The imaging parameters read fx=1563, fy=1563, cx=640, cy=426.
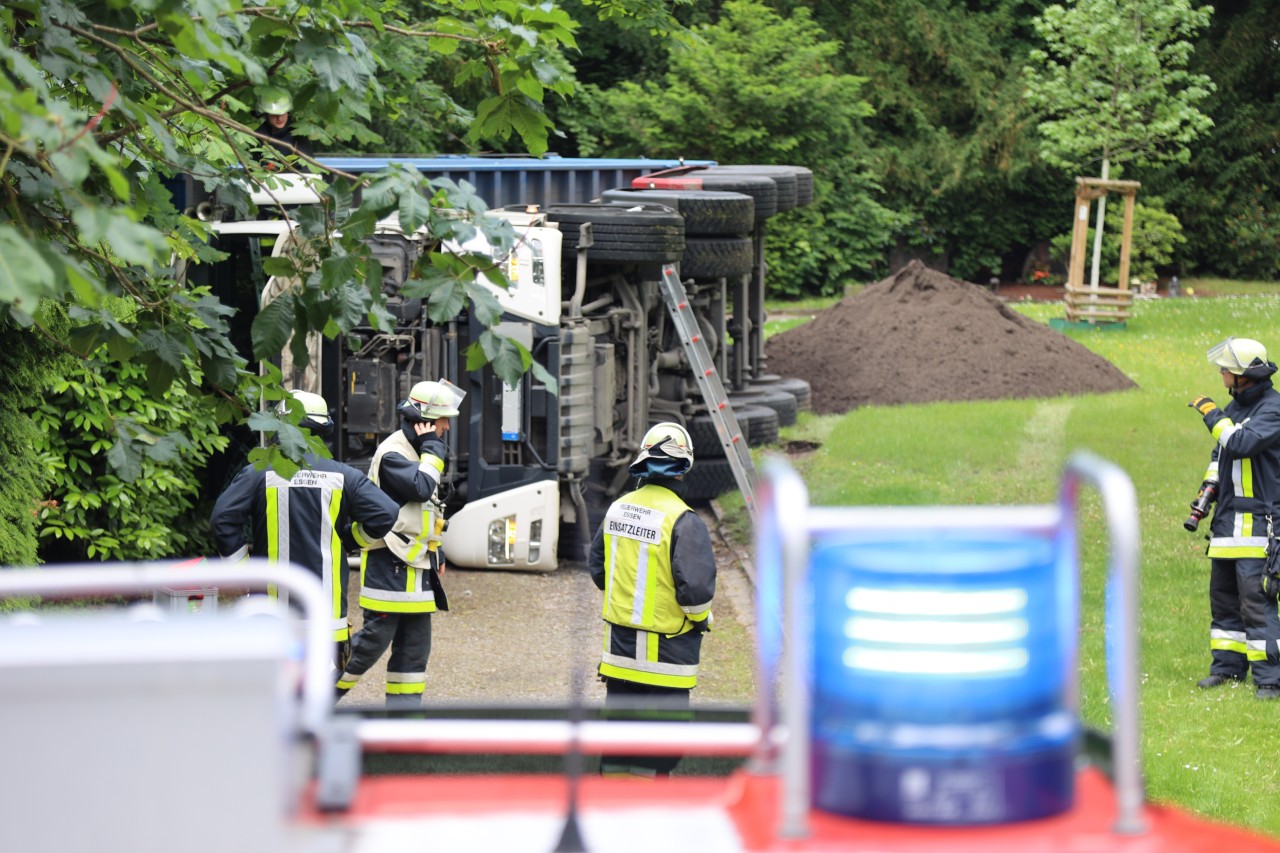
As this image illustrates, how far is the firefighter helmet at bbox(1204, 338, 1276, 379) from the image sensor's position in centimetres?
834

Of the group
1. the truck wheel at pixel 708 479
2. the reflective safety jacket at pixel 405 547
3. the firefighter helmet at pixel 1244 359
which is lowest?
the truck wheel at pixel 708 479

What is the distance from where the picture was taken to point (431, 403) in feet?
25.5

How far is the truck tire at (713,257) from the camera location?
12766 millimetres

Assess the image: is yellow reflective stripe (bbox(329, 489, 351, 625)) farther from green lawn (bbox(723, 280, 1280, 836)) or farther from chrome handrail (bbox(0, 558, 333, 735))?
chrome handrail (bbox(0, 558, 333, 735))

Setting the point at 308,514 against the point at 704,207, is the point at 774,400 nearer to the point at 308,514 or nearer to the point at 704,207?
the point at 704,207

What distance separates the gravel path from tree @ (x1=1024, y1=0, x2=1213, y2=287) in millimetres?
15673

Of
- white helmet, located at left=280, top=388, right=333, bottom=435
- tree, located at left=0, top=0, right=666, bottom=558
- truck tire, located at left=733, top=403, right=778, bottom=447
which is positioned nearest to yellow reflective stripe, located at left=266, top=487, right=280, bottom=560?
white helmet, located at left=280, top=388, right=333, bottom=435

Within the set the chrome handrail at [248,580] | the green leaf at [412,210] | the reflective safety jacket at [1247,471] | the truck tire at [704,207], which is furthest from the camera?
the truck tire at [704,207]

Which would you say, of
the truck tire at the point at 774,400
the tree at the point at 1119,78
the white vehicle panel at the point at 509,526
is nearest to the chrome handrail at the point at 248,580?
the white vehicle panel at the point at 509,526

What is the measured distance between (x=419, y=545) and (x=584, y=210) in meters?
4.05

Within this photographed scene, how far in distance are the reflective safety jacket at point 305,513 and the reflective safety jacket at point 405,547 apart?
0.83 ft

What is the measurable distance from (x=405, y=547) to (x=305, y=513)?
519 millimetres

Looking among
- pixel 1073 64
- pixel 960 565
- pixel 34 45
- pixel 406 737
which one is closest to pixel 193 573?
pixel 406 737

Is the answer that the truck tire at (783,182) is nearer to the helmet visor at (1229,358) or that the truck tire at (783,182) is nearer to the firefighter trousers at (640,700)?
the helmet visor at (1229,358)
